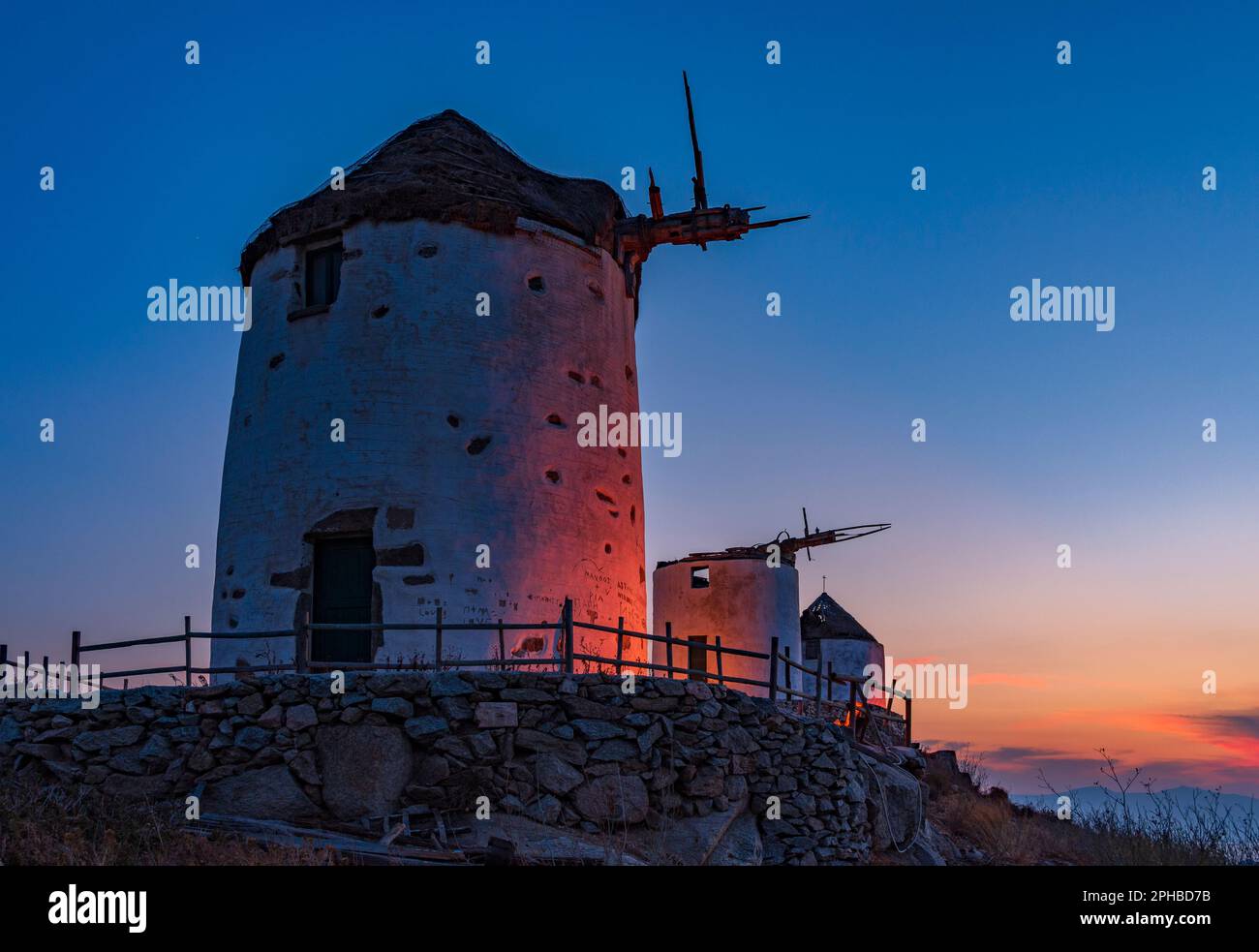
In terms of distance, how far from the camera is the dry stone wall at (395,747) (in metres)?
11.0

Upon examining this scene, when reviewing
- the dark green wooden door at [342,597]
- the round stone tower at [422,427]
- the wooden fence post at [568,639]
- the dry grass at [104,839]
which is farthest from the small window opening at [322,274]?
the dry grass at [104,839]

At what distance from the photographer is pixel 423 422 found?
47.3 ft

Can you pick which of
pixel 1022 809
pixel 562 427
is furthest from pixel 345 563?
pixel 1022 809

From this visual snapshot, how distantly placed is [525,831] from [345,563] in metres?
5.00

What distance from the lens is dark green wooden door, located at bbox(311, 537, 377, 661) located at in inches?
552

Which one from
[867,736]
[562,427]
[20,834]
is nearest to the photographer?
[20,834]

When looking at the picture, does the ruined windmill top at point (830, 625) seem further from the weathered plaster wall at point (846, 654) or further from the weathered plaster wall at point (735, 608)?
the weathered plaster wall at point (735, 608)

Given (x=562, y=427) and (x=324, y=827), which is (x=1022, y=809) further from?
(x=324, y=827)

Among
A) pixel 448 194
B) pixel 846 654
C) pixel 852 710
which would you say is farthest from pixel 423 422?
pixel 846 654

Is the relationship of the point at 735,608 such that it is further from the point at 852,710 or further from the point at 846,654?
the point at 846,654

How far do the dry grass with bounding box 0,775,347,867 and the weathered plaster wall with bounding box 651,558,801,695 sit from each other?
16.3 metres

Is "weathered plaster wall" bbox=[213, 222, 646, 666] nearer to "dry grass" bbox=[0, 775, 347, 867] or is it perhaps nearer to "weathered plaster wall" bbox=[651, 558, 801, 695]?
"dry grass" bbox=[0, 775, 347, 867]

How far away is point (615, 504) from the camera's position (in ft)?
52.3

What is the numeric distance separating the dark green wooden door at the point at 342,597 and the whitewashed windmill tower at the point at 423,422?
0.03 m
